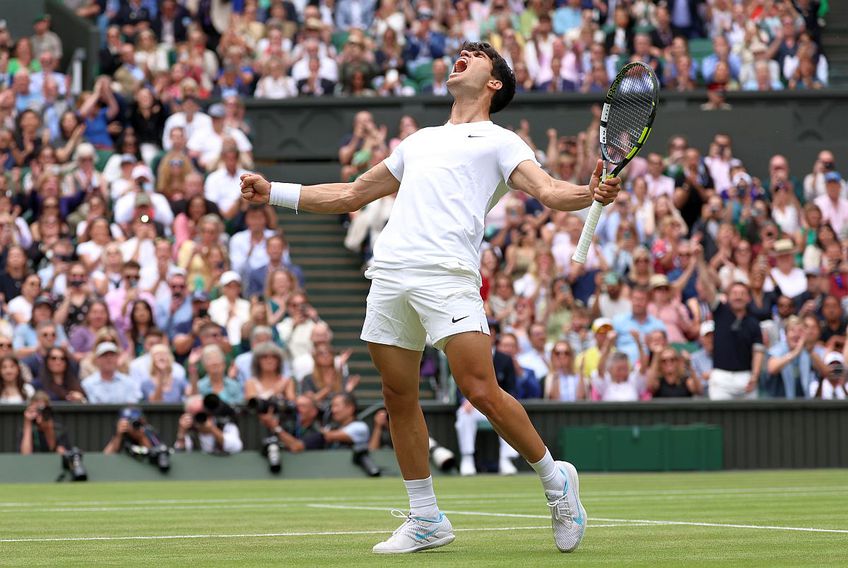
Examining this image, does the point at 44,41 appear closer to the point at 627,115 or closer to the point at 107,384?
the point at 107,384

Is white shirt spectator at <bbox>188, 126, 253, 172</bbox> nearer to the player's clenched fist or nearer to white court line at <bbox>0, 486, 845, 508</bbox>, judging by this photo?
white court line at <bbox>0, 486, 845, 508</bbox>

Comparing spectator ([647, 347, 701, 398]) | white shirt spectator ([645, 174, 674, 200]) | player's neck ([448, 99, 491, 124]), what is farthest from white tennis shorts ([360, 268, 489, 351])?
white shirt spectator ([645, 174, 674, 200])

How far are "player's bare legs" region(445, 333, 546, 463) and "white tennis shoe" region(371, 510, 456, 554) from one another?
0.53 m

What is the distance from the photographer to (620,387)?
739 inches

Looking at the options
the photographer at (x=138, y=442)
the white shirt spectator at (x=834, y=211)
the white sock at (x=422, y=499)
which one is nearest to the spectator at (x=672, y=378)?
the white shirt spectator at (x=834, y=211)

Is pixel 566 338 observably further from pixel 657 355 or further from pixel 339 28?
pixel 339 28

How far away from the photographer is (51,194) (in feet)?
67.7

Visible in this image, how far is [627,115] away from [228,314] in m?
11.8

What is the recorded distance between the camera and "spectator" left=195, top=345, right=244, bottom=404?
57.6 feet

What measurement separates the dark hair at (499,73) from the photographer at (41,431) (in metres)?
10.4

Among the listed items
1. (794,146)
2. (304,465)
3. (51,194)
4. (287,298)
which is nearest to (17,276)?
(51,194)

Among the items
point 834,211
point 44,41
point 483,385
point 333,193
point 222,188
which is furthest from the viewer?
point 44,41

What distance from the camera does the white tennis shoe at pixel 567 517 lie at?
22.7ft

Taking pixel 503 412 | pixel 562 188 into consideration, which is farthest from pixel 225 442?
pixel 562 188
